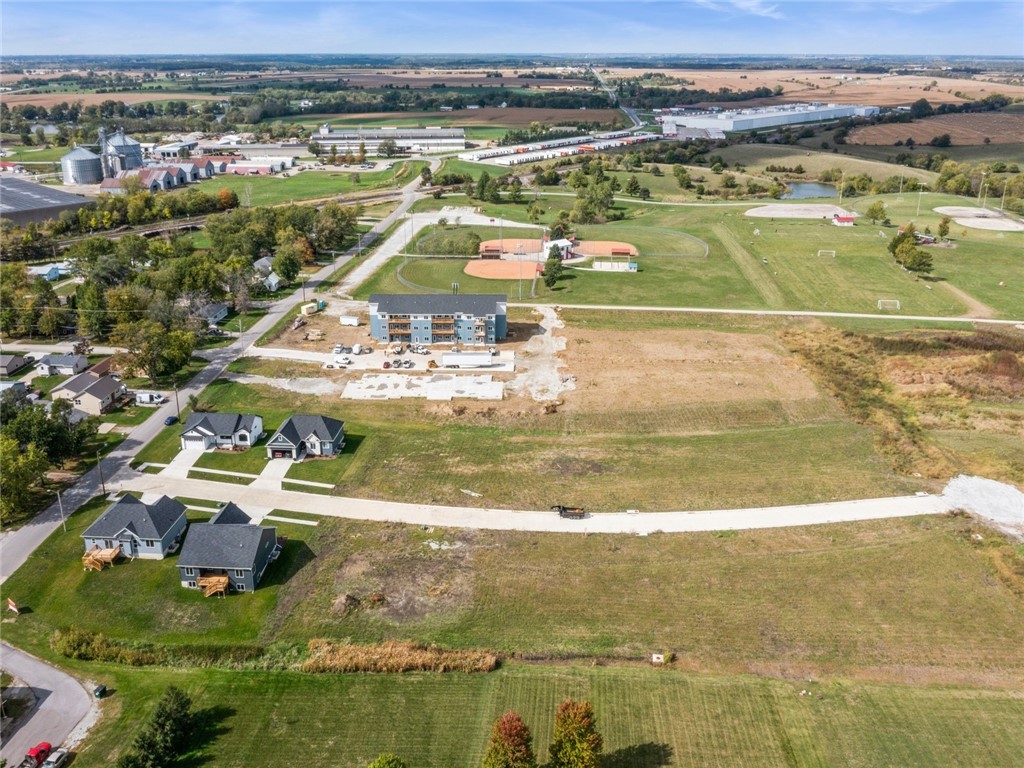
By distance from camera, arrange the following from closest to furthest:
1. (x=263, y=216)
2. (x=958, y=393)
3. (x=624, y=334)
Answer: (x=958, y=393), (x=624, y=334), (x=263, y=216)

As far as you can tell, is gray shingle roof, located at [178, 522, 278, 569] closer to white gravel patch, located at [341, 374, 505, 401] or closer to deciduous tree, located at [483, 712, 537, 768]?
deciduous tree, located at [483, 712, 537, 768]


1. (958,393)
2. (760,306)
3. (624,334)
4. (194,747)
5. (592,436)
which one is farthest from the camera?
(760,306)

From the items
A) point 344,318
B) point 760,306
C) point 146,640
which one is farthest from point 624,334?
point 146,640

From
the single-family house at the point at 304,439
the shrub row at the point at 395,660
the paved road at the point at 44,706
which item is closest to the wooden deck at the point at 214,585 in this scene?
the paved road at the point at 44,706

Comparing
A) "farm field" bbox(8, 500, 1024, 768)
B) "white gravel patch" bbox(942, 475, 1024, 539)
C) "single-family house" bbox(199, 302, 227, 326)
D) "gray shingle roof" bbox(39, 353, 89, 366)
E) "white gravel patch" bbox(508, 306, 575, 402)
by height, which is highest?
"single-family house" bbox(199, 302, 227, 326)

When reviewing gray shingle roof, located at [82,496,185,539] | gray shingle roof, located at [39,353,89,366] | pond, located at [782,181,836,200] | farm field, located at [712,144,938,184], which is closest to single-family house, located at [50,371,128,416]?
gray shingle roof, located at [39,353,89,366]

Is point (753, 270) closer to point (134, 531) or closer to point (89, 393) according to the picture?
point (89, 393)

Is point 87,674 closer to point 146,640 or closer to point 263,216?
point 146,640
